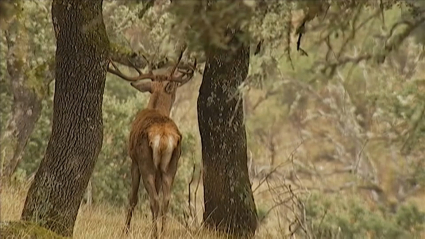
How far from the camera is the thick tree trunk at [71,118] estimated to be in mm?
7477

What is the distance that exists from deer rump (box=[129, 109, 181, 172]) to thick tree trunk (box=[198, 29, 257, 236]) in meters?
0.39

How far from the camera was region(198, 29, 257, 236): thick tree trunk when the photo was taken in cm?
978

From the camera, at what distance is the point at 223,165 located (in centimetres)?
992

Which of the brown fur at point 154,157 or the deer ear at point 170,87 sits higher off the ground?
the deer ear at point 170,87

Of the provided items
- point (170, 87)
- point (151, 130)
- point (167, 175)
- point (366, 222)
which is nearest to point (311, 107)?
point (366, 222)

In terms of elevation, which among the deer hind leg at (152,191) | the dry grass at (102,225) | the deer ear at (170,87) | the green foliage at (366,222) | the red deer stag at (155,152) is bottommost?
the dry grass at (102,225)

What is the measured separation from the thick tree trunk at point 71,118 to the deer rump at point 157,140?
243 centimetres

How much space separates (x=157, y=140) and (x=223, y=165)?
33.0 inches

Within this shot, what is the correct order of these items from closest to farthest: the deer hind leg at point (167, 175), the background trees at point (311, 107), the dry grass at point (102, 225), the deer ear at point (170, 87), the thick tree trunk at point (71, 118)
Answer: the background trees at point (311, 107)
the thick tree trunk at point (71, 118)
the dry grass at point (102, 225)
the deer hind leg at point (167, 175)
the deer ear at point (170, 87)

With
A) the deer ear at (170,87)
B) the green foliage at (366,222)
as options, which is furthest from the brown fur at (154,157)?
the green foliage at (366,222)

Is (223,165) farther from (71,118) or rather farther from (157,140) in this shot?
(71,118)

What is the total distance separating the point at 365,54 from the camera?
6.15 m

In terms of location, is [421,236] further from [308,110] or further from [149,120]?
[308,110]

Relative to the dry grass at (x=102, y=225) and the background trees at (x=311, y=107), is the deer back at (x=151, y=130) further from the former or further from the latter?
the dry grass at (x=102, y=225)
